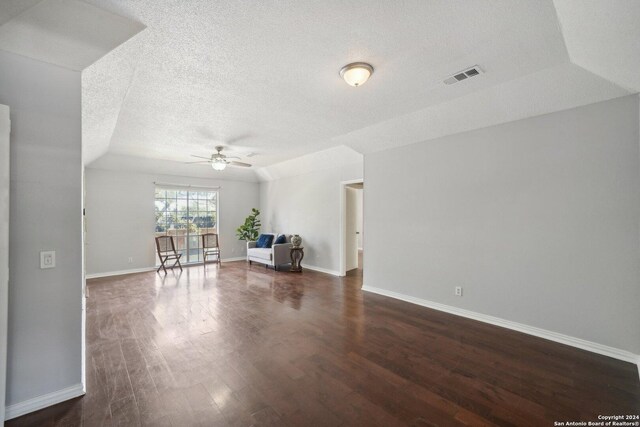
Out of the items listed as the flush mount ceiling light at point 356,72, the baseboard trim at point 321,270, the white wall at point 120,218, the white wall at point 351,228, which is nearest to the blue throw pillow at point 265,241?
the baseboard trim at point 321,270

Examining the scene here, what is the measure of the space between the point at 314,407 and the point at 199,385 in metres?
0.95

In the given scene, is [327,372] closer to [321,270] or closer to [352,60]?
[352,60]

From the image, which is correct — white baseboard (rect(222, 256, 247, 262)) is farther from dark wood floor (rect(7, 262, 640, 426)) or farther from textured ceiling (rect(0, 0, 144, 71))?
textured ceiling (rect(0, 0, 144, 71))

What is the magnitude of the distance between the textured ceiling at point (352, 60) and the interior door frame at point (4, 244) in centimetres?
62

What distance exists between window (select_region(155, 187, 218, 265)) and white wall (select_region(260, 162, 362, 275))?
175 centimetres

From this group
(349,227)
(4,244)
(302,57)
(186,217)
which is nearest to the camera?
(4,244)

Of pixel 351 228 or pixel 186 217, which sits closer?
pixel 351 228

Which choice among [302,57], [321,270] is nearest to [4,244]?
[302,57]

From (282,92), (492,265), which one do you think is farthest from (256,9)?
(492,265)

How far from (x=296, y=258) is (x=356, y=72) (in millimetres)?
4925

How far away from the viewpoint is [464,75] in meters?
2.48

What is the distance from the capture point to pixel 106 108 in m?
2.95

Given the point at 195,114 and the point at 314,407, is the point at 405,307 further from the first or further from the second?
the point at 195,114

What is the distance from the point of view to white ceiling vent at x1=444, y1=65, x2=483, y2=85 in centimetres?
237
